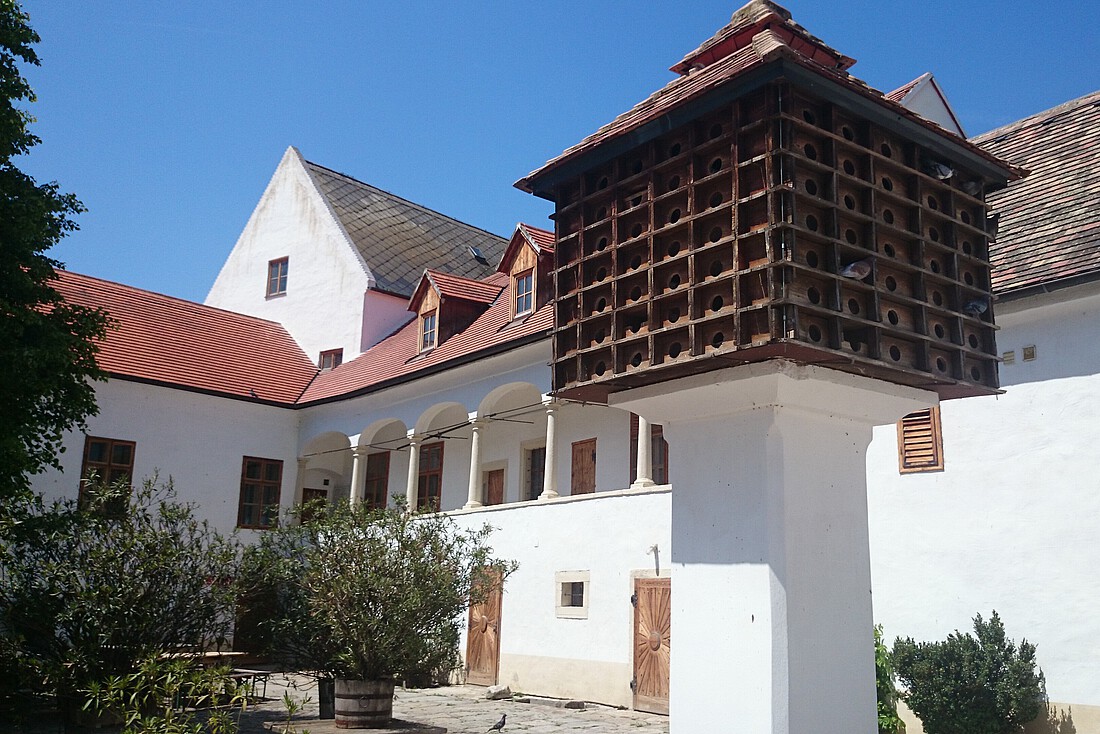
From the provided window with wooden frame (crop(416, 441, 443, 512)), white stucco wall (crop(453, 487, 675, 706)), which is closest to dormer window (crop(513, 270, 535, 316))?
white stucco wall (crop(453, 487, 675, 706))

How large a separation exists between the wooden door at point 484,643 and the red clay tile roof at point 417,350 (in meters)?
4.45

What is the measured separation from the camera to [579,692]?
15.0 metres

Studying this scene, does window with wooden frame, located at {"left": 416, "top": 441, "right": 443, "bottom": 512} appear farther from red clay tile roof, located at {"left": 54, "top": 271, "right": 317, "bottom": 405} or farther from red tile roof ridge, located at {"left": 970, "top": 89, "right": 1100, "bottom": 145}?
red tile roof ridge, located at {"left": 970, "top": 89, "right": 1100, "bottom": 145}

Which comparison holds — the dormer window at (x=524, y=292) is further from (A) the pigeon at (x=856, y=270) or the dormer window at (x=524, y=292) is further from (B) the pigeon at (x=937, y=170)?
(A) the pigeon at (x=856, y=270)

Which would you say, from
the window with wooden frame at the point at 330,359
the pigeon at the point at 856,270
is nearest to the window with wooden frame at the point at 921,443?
A: the pigeon at the point at 856,270

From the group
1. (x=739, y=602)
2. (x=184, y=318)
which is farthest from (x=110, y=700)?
(x=184, y=318)

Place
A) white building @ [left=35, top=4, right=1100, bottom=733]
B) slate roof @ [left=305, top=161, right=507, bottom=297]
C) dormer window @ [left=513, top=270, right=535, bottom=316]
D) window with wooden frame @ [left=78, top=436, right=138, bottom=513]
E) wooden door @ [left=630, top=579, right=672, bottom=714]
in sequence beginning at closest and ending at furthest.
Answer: white building @ [left=35, top=4, right=1100, bottom=733], wooden door @ [left=630, top=579, right=672, bottom=714], dormer window @ [left=513, top=270, right=535, bottom=316], window with wooden frame @ [left=78, top=436, right=138, bottom=513], slate roof @ [left=305, top=161, right=507, bottom=297]

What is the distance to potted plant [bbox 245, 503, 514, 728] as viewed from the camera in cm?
891

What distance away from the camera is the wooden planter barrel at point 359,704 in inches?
355

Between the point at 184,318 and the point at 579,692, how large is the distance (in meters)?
14.6

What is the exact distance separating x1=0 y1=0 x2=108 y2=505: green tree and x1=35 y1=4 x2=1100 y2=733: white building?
116 inches

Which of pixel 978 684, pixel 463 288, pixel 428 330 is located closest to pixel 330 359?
pixel 428 330

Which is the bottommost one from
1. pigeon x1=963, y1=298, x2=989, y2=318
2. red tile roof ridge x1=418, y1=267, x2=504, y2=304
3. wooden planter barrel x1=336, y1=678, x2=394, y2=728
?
wooden planter barrel x1=336, y1=678, x2=394, y2=728

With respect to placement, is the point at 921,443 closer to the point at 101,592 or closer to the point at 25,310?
the point at 101,592
